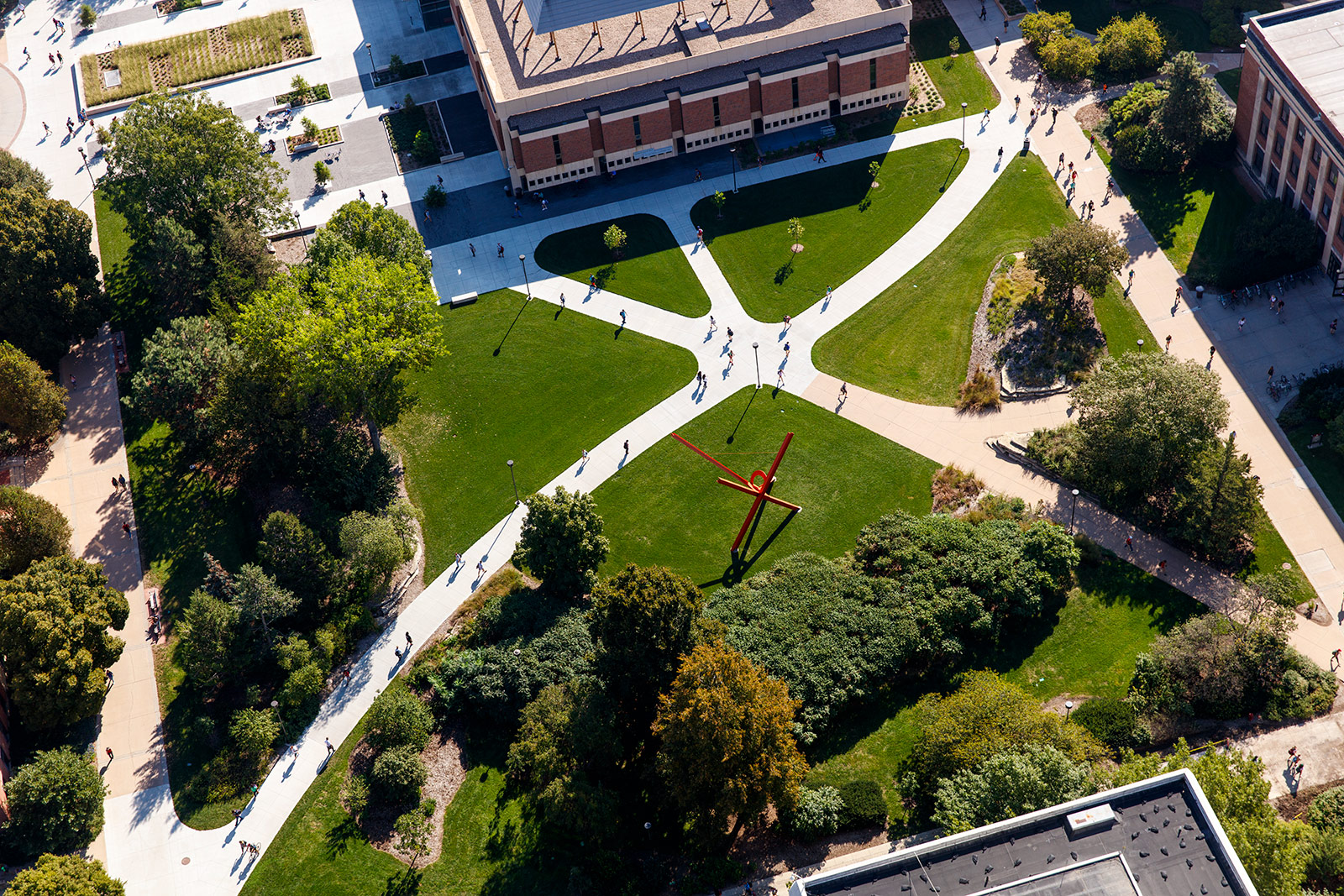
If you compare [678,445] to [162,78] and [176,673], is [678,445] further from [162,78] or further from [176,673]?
[162,78]

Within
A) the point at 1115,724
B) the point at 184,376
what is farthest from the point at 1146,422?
the point at 184,376

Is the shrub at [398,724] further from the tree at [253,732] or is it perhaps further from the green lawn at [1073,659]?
the green lawn at [1073,659]

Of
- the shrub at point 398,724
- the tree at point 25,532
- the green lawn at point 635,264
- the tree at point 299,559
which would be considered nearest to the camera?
the shrub at point 398,724

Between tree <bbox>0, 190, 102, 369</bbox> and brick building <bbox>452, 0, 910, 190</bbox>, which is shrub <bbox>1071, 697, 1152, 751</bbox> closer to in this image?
brick building <bbox>452, 0, 910, 190</bbox>

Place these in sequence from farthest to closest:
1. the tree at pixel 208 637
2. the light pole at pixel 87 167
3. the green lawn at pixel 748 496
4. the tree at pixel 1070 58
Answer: the light pole at pixel 87 167, the tree at pixel 1070 58, the green lawn at pixel 748 496, the tree at pixel 208 637

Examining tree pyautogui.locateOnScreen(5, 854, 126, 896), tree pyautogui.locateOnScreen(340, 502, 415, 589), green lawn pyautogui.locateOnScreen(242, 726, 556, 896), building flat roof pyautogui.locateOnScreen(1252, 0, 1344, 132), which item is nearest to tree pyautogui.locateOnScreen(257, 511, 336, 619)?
tree pyautogui.locateOnScreen(340, 502, 415, 589)

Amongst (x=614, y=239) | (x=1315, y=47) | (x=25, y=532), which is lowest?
(x=25, y=532)

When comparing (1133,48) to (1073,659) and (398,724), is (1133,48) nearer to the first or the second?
(1073,659)

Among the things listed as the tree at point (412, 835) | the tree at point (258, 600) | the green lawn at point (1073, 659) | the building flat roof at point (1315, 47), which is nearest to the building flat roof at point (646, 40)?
the building flat roof at point (1315, 47)
